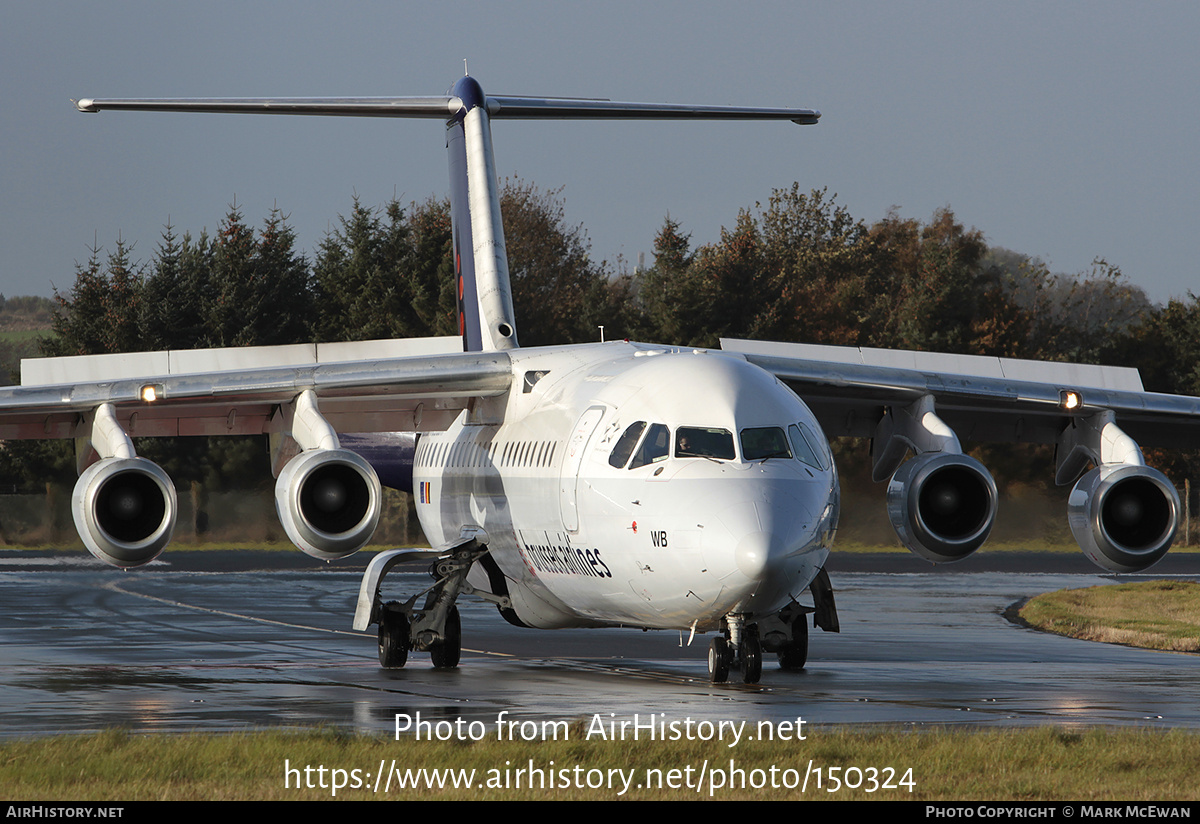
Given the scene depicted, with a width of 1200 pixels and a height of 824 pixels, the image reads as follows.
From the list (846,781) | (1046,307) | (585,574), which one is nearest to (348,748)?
(846,781)

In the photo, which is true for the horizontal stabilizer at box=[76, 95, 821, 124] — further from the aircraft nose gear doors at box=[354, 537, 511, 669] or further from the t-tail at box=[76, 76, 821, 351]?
the aircraft nose gear doors at box=[354, 537, 511, 669]

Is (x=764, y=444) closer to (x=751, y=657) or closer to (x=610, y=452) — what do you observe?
(x=610, y=452)

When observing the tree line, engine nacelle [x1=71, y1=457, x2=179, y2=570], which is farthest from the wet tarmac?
the tree line

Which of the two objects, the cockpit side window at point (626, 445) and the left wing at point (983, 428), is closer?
the cockpit side window at point (626, 445)

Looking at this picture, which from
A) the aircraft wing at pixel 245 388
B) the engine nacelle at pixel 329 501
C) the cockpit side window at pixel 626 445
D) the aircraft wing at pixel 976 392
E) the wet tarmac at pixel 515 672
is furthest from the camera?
the aircraft wing at pixel 976 392

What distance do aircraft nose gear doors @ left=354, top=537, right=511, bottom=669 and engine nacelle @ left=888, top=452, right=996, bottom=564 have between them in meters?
4.18

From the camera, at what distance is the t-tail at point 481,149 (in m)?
18.5

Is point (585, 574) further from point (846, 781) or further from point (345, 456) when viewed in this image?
point (846, 781)

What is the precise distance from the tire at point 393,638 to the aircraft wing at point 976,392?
4.41 metres

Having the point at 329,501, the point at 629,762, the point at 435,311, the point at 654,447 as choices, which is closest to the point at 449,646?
the point at 329,501

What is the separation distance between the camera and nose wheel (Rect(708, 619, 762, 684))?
13.1 m

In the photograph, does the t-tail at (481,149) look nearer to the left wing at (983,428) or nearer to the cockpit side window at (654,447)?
the left wing at (983,428)

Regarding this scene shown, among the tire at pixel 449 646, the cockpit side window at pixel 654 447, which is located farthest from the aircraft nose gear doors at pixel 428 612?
the cockpit side window at pixel 654 447

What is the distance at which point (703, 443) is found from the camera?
12.5m
